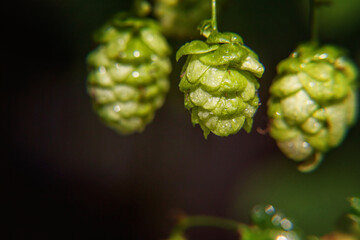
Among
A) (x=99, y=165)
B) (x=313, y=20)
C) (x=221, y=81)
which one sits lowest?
(x=99, y=165)

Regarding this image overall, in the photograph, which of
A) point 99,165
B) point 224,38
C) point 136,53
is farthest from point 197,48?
point 99,165


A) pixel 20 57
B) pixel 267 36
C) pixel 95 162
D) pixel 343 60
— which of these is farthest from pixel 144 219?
pixel 343 60

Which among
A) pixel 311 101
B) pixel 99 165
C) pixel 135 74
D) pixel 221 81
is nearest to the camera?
pixel 221 81

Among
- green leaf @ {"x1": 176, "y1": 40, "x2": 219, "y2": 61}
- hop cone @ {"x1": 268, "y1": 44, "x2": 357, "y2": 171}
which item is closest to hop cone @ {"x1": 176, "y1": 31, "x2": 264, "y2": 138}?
green leaf @ {"x1": 176, "y1": 40, "x2": 219, "y2": 61}

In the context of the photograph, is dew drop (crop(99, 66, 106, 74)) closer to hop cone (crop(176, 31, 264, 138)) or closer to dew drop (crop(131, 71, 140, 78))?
dew drop (crop(131, 71, 140, 78))

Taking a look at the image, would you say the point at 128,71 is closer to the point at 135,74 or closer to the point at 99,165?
the point at 135,74
